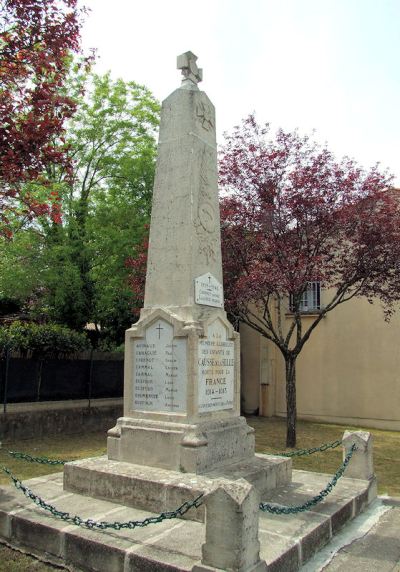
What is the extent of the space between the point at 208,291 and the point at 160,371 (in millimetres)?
1197

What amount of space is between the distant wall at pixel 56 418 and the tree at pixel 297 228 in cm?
515

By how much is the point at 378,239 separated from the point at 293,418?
16.0ft

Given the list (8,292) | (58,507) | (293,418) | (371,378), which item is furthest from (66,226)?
(58,507)

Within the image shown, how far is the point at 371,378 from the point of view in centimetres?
1622

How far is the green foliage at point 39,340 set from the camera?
1373 cm

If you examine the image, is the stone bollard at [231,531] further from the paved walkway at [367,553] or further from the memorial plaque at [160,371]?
the memorial plaque at [160,371]

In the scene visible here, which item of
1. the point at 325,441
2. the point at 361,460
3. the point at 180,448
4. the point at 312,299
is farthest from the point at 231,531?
the point at 312,299

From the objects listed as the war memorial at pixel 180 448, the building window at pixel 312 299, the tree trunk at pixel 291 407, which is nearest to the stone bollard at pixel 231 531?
the war memorial at pixel 180 448

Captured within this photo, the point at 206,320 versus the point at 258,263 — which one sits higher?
the point at 258,263

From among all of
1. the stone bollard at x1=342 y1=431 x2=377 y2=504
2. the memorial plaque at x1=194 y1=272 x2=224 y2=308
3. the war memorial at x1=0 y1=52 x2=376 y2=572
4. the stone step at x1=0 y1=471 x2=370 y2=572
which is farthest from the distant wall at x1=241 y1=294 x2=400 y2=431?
the memorial plaque at x1=194 y1=272 x2=224 y2=308

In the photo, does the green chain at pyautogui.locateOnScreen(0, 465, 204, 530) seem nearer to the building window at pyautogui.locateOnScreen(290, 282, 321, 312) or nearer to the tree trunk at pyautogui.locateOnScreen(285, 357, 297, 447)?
the tree trunk at pyautogui.locateOnScreen(285, 357, 297, 447)

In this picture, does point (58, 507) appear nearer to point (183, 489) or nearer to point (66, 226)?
point (183, 489)

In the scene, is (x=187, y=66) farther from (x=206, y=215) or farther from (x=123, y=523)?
(x=123, y=523)

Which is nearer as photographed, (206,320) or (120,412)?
(206,320)
